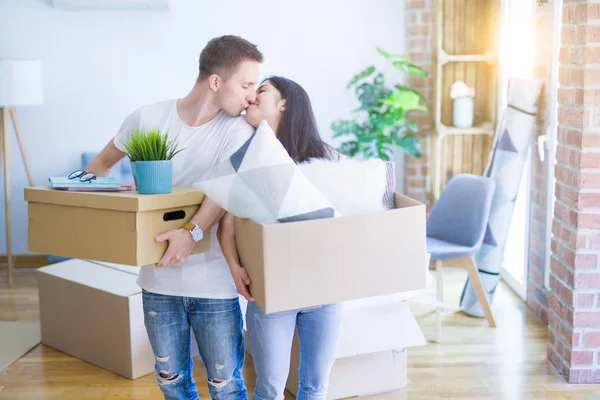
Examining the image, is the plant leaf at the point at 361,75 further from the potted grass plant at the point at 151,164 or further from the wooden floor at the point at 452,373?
the potted grass plant at the point at 151,164

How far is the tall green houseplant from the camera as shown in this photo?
4591 millimetres

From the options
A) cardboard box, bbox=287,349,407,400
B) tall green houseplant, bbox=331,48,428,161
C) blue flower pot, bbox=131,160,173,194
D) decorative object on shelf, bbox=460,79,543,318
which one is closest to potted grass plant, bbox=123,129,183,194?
blue flower pot, bbox=131,160,173,194

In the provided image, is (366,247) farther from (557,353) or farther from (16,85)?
(16,85)

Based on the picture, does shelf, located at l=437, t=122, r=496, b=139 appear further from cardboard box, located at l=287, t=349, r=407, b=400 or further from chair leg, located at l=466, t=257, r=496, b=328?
cardboard box, located at l=287, t=349, r=407, b=400

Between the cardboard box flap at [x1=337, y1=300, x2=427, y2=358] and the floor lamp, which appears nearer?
the cardboard box flap at [x1=337, y1=300, x2=427, y2=358]

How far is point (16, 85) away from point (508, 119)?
2.73 metres

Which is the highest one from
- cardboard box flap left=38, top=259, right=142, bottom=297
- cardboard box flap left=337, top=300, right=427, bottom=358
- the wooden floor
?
cardboard box flap left=38, top=259, right=142, bottom=297

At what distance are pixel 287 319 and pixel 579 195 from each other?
4.93 feet

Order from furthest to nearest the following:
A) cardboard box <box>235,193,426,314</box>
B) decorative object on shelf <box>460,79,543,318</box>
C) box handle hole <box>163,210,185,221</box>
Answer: decorative object on shelf <box>460,79,543,318</box>, box handle hole <box>163,210,185,221</box>, cardboard box <box>235,193,426,314</box>

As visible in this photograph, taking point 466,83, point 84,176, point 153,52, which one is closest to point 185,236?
point 84,176

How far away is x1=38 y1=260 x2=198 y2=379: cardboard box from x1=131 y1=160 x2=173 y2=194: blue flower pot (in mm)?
1367

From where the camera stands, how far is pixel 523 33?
438 cm

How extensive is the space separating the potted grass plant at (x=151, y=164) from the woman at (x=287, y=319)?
20cm

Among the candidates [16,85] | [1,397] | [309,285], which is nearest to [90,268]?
[1,397]
